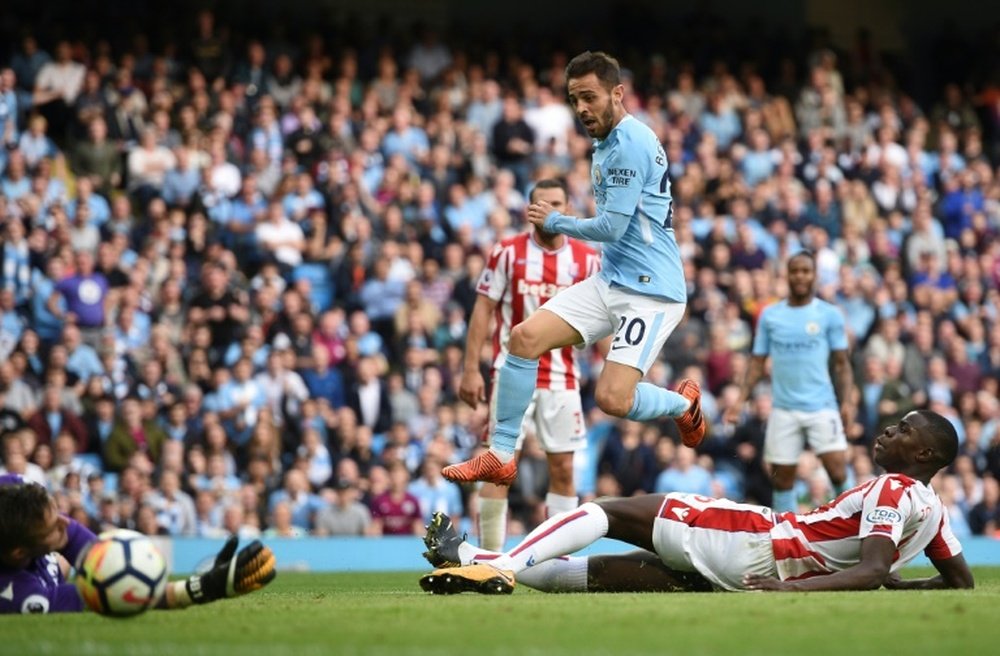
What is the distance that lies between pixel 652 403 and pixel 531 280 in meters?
2.26

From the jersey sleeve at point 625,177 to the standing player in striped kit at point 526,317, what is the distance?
213cm

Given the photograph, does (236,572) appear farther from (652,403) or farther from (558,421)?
(558,421)

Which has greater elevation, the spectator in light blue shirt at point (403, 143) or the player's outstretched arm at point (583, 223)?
the spectator in light blue shirt at point (403, 143)

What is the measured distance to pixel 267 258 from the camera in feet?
63.4

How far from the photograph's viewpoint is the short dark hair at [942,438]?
9164 mm

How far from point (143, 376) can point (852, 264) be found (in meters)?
10.3

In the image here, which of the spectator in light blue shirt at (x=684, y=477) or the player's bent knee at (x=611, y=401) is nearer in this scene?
the player's bent knee at (x=611, y=401)

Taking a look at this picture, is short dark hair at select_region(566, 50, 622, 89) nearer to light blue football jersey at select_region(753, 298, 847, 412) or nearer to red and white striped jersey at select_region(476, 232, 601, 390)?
red and white striped jersey at select_region(476, 232, 601, 390)

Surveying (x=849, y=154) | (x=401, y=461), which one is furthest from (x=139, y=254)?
(x=849, y=154)

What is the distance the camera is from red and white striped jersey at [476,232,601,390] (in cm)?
1220

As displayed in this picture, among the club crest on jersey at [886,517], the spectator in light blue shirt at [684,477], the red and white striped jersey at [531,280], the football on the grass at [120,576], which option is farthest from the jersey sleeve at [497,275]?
the spectator in light blue shirt at [684,477]

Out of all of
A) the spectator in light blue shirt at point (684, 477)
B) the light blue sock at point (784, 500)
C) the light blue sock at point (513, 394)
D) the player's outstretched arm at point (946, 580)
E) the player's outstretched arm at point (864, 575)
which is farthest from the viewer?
the spectator in light blue shirt at point (684, 477)

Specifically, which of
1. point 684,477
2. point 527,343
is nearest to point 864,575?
point 527,343

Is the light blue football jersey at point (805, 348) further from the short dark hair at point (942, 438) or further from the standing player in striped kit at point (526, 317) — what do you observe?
the short dark hair at point (942, 438)
